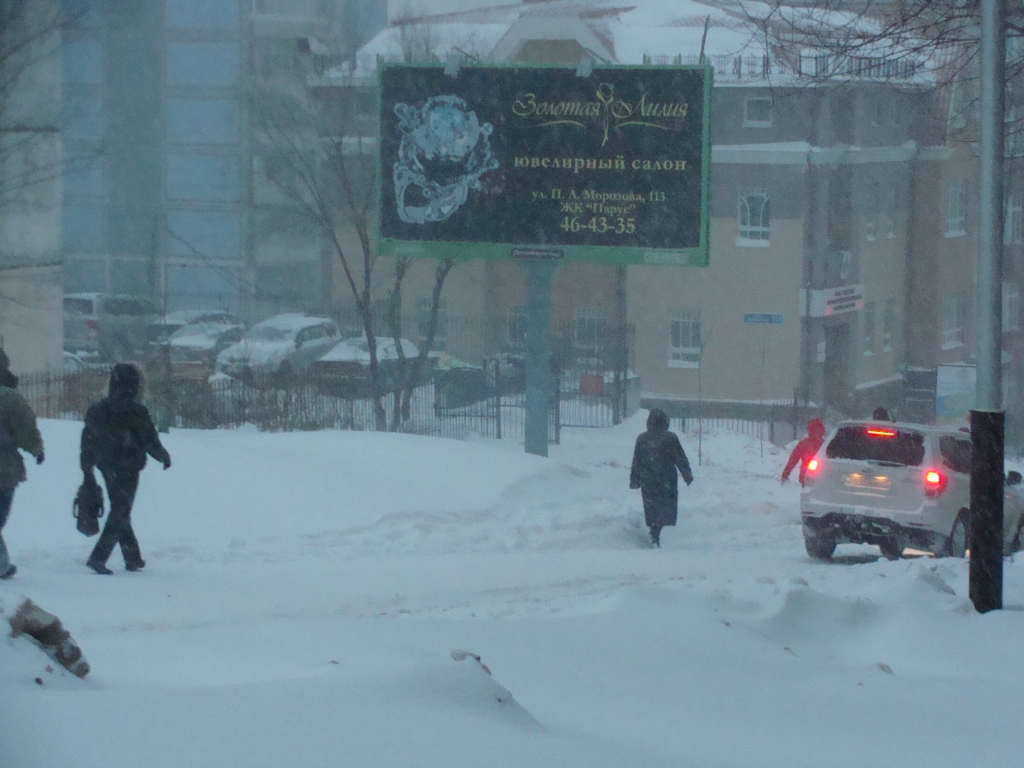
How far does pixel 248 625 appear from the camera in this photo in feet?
23.1

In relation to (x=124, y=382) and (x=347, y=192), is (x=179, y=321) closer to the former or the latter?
(x=347, y=192)

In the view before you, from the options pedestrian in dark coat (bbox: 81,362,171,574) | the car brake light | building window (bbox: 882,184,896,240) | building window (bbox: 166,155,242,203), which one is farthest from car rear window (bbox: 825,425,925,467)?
building window (bbox: 166,155,242,203)

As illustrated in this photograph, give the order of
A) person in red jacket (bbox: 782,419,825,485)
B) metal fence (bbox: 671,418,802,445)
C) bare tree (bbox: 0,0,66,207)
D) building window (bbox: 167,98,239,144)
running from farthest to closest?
building window (bbox: 167,98,239,144) → metal fence (bbox: 671,418,802,445) → bare tree (bbox: 0,0,66,207) → person in red jacket (bbox: 782,419,825,485)

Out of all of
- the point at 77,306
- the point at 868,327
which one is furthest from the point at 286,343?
the point at 868,327

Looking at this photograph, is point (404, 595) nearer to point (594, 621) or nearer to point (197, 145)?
point (594, 621)

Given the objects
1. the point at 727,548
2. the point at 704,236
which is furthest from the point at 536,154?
the point at 727,548

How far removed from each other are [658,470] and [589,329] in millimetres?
19350

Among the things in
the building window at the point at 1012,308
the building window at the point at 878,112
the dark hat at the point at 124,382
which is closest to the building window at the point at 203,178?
the building window at the point at 878,112

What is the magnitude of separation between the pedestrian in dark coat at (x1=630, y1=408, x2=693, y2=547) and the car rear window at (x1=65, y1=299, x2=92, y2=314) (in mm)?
29521

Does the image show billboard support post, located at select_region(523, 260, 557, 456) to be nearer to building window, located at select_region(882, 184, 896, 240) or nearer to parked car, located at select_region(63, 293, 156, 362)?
building window, located at select_region(882, 184, 896, 240)

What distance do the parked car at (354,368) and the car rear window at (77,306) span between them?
10673 mm

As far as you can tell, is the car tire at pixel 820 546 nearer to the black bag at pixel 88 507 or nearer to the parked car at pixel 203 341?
the black bag at pixel 88 507

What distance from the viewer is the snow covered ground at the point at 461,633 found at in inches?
160

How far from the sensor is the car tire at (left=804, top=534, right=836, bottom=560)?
12047 mm
